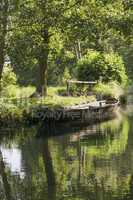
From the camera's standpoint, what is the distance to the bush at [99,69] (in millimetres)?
41656

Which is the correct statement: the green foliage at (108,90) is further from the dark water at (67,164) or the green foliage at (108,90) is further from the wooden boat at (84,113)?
the dark water at (67,164)

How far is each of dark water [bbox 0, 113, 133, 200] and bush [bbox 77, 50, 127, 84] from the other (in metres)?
16.3

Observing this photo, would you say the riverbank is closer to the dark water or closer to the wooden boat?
the wooden boat

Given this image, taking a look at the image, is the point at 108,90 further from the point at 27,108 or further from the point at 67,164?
the point at 67,164

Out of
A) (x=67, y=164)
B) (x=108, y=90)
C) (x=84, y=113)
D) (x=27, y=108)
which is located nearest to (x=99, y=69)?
(x=108, y=90)

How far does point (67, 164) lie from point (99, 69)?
1005 inches

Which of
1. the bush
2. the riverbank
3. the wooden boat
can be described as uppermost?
the bush

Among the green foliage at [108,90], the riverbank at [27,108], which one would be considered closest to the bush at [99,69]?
the green foliage at [108,90]

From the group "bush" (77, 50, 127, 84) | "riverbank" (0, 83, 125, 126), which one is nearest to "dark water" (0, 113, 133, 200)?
"riverbank" (0, 83, 125, 126)

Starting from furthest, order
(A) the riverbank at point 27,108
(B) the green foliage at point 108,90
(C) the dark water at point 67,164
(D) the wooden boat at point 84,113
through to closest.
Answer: (B) the green foliage at point 108,90
(D) the wooden boat at point 84,113
(A) the riverbank at point 27,108
(C) the dark water at point 67,164

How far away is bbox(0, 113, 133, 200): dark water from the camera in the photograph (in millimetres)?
12977

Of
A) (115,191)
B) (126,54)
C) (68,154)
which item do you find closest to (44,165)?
(68,154)

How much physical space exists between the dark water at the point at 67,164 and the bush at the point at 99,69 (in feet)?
53.5

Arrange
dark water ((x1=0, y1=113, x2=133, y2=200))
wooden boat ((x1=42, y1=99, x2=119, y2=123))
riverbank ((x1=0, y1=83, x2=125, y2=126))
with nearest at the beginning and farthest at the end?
1. dark water ((x1=0, y1=113, x2=133, y2=200))
2. riverbank ((x1=0, y1=83, x2=125, y2=126))
3. wooden boat ((x1=42, y1=99, x2=119, y2=123))
